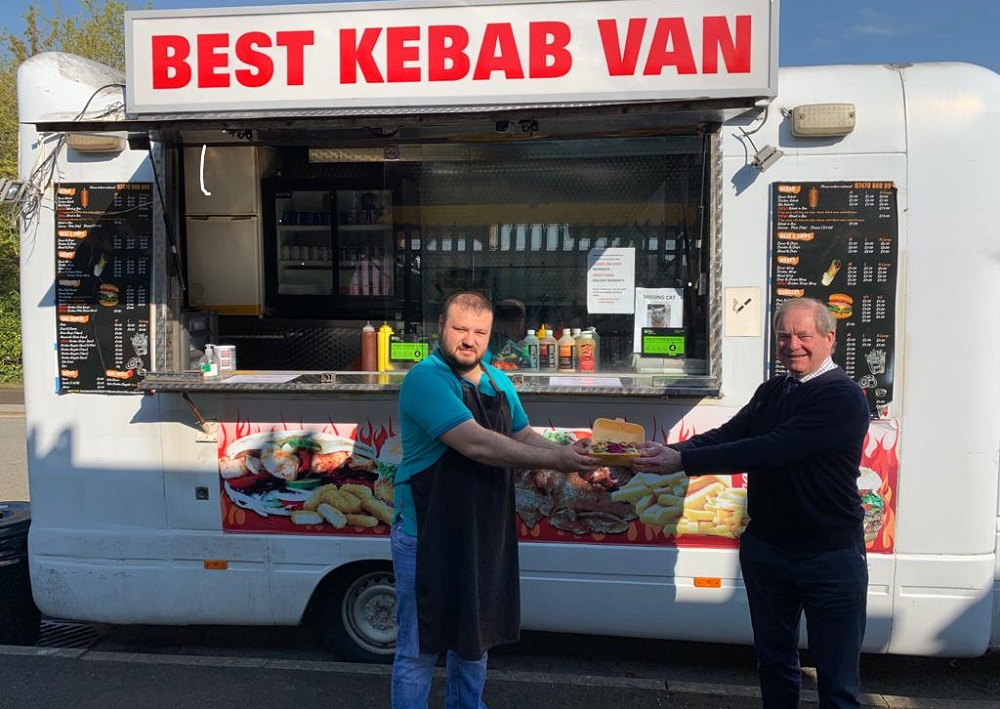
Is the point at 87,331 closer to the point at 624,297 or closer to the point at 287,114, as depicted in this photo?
the point at 287,114

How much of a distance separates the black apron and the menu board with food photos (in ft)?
5.28

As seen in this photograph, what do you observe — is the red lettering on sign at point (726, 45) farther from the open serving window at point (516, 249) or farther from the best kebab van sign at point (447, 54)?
the open serving window at point (516, 249)

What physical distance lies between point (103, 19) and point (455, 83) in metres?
18.1

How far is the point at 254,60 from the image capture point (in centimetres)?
326

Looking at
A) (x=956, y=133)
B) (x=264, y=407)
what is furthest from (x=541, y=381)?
(x=956, y=133)

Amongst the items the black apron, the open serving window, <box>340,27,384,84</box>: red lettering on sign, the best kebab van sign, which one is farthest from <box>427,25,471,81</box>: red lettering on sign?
the black apron

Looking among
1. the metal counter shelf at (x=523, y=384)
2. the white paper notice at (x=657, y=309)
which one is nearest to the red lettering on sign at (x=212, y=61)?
the metal counter shelf at (x=523, y=384)

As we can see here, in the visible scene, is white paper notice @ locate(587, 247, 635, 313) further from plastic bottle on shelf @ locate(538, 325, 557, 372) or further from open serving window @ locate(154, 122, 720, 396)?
plastic bottle on shelf @ locate(538, 325, 557, 372)

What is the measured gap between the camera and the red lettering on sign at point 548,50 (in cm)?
311

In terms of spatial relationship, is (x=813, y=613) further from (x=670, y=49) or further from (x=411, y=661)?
(x=670, y=49)

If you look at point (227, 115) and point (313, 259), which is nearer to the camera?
point (227, 115)

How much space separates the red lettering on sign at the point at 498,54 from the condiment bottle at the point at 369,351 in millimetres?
1723

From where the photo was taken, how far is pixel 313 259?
5.39 meters

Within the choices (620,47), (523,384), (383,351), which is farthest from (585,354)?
(620,47)
